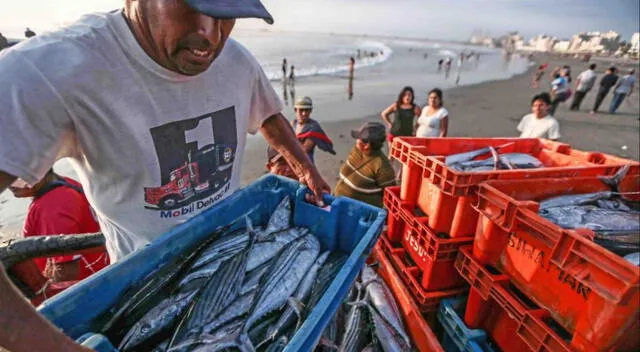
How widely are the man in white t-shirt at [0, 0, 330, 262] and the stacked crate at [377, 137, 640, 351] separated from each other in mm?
1509

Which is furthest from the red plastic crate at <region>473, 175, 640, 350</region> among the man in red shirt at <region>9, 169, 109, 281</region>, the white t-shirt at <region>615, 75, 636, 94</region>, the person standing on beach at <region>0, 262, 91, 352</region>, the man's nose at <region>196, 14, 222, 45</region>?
the white t-shirt at <region>615, 75, 636, 94</region>

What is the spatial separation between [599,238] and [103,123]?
108 inches

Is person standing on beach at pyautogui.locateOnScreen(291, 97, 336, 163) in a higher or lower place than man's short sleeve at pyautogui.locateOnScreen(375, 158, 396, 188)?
higher

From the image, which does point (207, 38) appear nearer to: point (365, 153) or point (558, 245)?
point (558, 245)

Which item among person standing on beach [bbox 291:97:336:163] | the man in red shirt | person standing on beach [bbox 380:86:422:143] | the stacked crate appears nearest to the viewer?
the stacked crate

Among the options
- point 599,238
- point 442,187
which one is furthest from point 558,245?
point 442,187

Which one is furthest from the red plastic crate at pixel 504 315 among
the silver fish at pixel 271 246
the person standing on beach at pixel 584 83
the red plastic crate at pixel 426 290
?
the person standing on beach at pixel 584 83

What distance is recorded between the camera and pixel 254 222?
6.88 feet

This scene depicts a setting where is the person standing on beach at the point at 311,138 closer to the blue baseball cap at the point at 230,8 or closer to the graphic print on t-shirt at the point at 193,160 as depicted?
the graphic print on t-shirt at the point at 193,160

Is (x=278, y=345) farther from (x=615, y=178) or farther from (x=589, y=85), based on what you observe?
(x=589, y=85)

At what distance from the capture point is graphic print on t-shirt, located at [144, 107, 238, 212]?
4.98ft

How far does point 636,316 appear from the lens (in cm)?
122

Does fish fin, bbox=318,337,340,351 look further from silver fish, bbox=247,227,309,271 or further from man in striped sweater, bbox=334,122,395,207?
man in striped sweater, bbox=334,122,395,207

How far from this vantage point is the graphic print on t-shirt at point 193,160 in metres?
1.52
